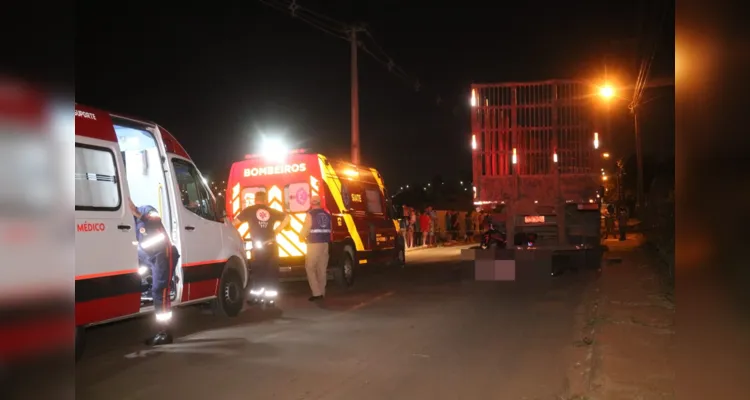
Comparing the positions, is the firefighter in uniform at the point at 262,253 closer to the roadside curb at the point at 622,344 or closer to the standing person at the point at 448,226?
the roadside curb at the point at 622,344

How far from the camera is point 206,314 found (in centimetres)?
963

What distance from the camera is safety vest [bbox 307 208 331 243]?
1084 cm

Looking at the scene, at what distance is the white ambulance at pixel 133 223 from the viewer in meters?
6.19

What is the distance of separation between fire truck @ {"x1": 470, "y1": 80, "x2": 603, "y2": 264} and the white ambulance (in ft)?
23.2

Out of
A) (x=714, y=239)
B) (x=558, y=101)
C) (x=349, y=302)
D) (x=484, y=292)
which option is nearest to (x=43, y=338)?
(x=714, y=239)

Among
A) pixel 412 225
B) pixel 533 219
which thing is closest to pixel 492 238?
pixel 533 219

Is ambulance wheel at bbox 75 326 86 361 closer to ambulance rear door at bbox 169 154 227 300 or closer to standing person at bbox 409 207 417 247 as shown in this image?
ambulance rear door at bbox 169 154 227 300

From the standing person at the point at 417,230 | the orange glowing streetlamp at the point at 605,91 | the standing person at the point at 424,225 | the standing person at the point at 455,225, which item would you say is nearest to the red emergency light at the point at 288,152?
the orange glowing streetlamp at the point at 605,91

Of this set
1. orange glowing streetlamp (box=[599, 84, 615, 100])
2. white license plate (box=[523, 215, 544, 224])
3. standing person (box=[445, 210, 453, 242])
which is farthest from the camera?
standing person (box=[445, 210, 453, 242])

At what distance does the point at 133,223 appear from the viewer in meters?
6.85

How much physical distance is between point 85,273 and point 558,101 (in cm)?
1095

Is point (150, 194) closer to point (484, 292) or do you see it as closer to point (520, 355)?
point (520, 355)

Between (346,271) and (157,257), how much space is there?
613 cm

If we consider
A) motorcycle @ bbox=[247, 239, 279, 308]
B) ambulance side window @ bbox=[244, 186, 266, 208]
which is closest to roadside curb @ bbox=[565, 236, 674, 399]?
motorcycle @ bbox=[247, 239, 279, 308]
